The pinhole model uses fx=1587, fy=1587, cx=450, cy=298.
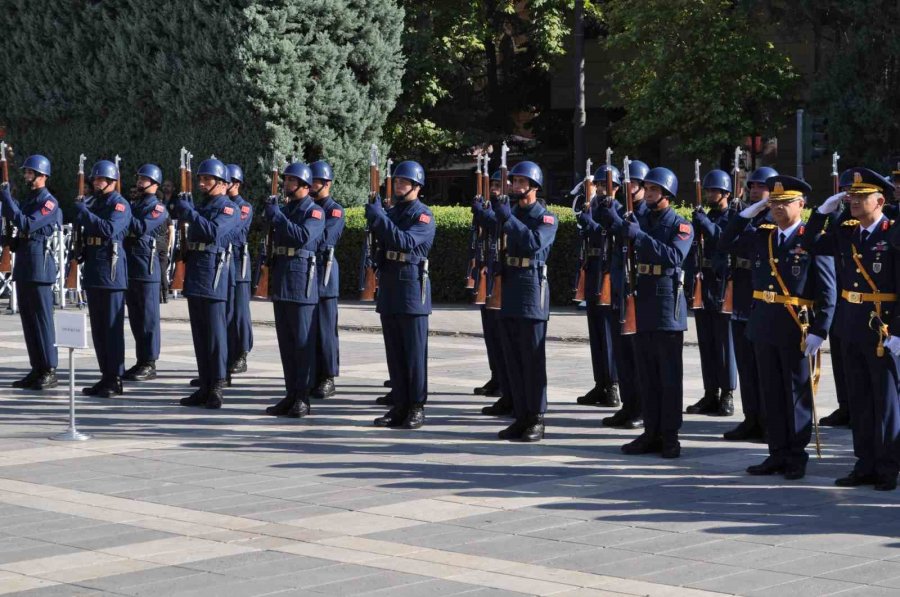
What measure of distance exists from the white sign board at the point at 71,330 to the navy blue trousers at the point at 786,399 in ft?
16.0

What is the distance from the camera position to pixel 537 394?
11906 mm

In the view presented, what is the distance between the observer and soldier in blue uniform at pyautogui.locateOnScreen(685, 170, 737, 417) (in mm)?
13180

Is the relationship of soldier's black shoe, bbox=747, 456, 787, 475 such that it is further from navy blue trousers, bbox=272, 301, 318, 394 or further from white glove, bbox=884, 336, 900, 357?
navy blue trousers, bbox=272, 301, 318, 394

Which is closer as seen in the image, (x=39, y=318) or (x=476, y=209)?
(x=476, y=209)

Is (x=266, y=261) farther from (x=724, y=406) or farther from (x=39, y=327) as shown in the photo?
(x=724, y=406)

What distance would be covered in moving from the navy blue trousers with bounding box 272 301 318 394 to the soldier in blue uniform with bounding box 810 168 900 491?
4965mm

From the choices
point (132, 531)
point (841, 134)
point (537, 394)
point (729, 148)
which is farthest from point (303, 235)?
point (729, 148)

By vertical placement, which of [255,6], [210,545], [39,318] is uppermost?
[255,6]

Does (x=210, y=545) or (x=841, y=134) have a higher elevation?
(x=841, y=134)

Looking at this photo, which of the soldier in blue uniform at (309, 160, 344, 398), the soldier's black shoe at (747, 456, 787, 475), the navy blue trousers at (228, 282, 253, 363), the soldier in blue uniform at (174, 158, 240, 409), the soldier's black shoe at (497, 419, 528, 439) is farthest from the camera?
the navy blue trousers at (228, 282, 253, 363)

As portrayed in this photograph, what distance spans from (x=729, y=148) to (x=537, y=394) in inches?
927

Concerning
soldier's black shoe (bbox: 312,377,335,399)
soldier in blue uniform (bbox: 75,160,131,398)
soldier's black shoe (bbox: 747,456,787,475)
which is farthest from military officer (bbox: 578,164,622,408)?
soldier in blue uniform (bbox: 75,160,131,398)

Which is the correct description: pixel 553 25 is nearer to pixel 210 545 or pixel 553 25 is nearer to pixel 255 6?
pixel 255 6

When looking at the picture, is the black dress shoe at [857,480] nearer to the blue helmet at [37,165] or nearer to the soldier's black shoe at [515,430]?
the soldier's black shoe at [515,430]
